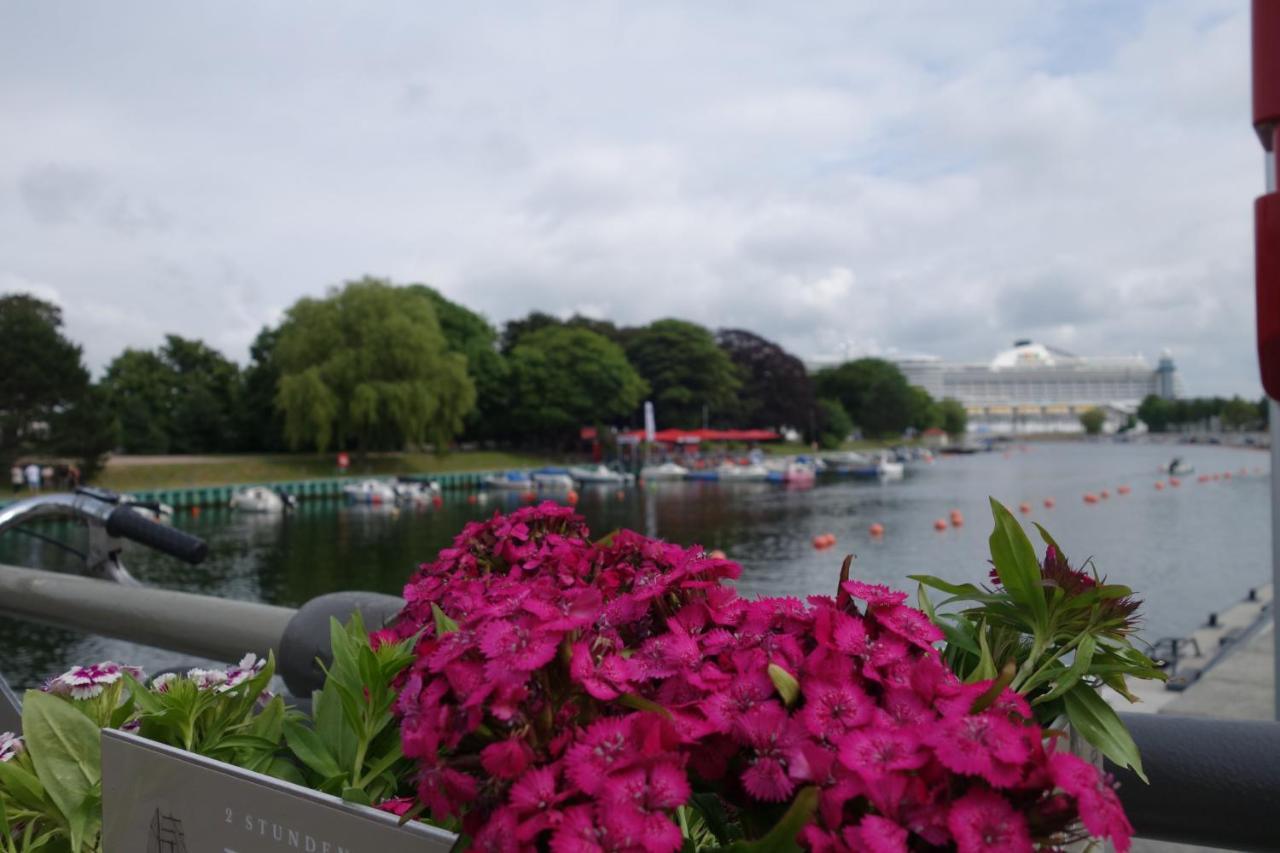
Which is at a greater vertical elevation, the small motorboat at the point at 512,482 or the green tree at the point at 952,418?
the green tree at the point at 952,418

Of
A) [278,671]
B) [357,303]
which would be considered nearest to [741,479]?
[357,303]

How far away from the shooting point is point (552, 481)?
168 feet

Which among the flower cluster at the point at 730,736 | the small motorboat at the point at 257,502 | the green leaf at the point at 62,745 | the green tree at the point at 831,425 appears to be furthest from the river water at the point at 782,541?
the green tree at the point at 831,425

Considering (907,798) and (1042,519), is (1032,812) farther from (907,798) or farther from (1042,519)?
(1042,519)

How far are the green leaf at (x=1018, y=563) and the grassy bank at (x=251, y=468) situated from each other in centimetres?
4315

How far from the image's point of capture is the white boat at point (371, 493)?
133 feet

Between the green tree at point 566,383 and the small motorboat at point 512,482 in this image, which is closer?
the small motorboat at point 512,482

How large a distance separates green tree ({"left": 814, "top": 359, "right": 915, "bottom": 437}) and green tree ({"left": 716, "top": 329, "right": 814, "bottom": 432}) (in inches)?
847

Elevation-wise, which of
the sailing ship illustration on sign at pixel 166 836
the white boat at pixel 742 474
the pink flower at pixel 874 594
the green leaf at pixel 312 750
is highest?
the pink flower at pixel 874 594

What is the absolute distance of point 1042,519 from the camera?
113 feet

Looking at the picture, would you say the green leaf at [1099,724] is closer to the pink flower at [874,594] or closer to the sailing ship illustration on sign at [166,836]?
the pink flower at [874,594]

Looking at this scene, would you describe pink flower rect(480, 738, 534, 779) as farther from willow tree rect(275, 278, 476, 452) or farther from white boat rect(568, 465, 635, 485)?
white boat rect(568, 465, 635, 485)

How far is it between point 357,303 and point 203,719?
4922 cm

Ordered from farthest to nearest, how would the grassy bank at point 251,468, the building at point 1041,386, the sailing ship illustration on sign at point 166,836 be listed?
the building at point 1041,386 < the grassy bank at point 251,468 < the sailing ship illustration on sign at point 166,836
